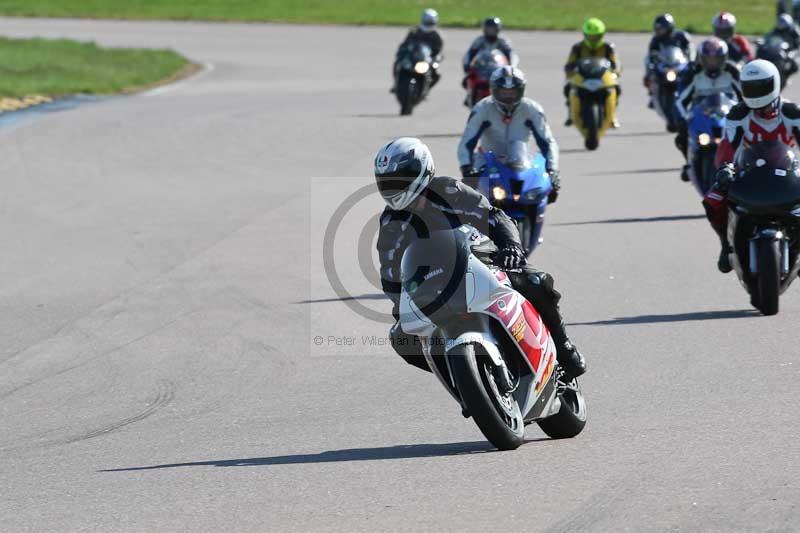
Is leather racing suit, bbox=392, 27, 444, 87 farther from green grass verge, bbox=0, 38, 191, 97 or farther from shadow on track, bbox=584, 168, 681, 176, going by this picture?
green grass verge, bbox=0, 38, 191, 97

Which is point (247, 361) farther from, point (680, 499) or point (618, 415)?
point (680, 499)

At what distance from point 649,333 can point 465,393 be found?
12.9 ft

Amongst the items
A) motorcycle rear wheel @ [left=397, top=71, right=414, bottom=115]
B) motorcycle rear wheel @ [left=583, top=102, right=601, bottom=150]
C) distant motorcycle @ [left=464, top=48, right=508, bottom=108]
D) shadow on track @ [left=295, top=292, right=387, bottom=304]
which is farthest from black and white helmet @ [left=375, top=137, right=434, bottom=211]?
motorcycle rear wheel @ [left=397, top=71, right=414, bottom=115]

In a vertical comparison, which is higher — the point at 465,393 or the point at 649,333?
the point at 465,393

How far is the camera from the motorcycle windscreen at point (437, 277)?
7.64 metres

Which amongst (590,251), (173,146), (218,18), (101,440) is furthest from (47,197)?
(218,18)

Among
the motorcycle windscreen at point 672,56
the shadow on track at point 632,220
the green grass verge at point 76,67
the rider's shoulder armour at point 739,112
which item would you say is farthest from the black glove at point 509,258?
the green grass verge at point 76,67

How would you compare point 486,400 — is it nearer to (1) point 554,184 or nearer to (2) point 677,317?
(2) point 677,317

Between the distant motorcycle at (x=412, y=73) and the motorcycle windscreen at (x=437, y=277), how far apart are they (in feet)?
66.9

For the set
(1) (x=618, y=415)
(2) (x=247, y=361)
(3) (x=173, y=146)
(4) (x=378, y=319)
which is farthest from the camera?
(3) (x=173, y=146)

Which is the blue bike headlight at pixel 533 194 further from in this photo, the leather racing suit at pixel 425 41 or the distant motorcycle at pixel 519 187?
the leather racing suit at pixel 425 41

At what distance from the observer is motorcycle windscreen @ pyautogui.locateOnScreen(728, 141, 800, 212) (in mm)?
11648

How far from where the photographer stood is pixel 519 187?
44.2ft

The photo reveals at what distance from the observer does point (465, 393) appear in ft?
24.5
